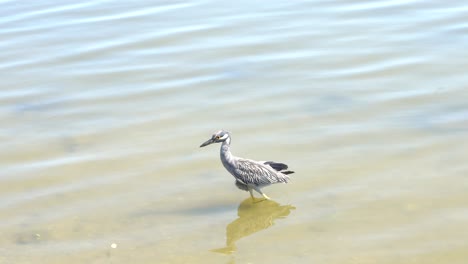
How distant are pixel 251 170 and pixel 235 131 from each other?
2.25 metres

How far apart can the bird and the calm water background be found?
0.28 m

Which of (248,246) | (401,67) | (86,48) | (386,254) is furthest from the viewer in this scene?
(86,48)

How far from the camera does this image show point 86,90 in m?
16.2

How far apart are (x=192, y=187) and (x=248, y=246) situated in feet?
6.27

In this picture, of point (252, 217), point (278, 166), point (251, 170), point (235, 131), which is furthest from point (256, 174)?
point (235, 131)

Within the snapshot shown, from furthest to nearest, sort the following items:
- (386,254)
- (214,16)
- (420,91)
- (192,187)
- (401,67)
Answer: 1. (214,16)
2. (401,67)
3. (420,91)
4. (192,187)
5. (386,254)

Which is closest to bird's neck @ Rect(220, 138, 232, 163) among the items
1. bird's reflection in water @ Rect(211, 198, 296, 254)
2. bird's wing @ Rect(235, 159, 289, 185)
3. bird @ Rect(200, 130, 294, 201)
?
bird @ Rect(200, 130, 294, 201)

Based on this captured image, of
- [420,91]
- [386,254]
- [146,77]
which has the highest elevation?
[146,77]

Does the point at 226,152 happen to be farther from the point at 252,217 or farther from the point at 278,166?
the point at 252,217

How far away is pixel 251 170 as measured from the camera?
11.8 metres

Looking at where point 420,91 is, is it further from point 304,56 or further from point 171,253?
point 171,253

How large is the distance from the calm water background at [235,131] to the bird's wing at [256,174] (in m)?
0.35

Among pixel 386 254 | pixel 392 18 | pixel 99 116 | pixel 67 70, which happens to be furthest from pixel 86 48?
pixel 386 254

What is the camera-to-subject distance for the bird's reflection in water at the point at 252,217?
11.0 m
